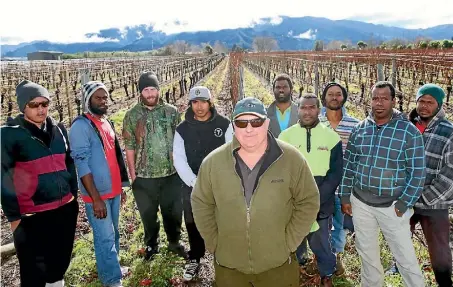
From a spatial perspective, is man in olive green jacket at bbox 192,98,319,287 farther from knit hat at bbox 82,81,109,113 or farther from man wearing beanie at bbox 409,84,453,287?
knit hat at bbox 82,81,109,113

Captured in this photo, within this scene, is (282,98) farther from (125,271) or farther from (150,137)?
(125,271)

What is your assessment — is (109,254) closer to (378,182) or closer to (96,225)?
(96,225)

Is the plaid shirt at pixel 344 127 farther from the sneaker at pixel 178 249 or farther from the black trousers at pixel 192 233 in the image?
the sneaker at pixel 178 249

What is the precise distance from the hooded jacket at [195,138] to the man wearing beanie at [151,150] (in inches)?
14.4

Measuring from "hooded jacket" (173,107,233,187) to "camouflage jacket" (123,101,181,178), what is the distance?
0.36m

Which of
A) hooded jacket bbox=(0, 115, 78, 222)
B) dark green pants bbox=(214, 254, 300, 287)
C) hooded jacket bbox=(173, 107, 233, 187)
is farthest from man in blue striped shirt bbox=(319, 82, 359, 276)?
hooded jacket bbox=(0, 115, 78, 222)

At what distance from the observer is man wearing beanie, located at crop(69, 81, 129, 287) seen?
3029 millimetres

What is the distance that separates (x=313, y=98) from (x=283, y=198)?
1.14 metres

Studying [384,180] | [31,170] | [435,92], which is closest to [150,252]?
[31,170]

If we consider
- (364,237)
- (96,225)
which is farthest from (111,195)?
(364,237)

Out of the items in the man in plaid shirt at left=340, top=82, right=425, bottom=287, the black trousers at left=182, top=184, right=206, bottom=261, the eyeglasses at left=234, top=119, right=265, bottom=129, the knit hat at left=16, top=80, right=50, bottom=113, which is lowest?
the black trousers at left=182, top=184, right=206, bottom=261

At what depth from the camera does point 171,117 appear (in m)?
3.68

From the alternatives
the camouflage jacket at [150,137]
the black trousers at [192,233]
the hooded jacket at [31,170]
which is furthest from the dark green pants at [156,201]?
the hooded jacket at [31,170]

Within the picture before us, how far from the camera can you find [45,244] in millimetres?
2828
